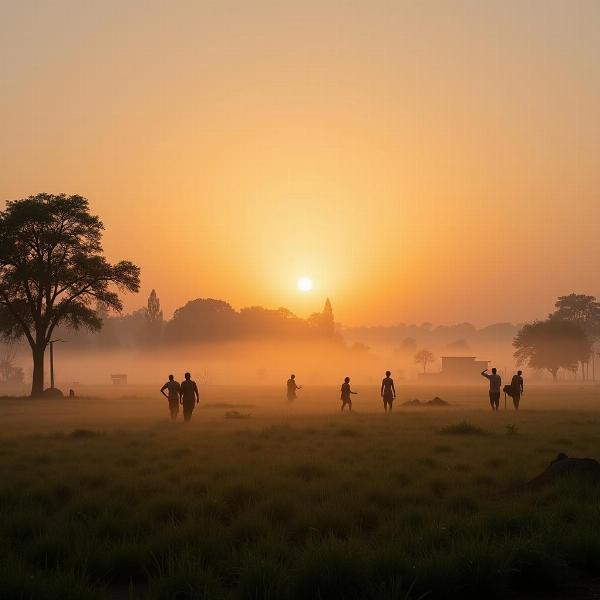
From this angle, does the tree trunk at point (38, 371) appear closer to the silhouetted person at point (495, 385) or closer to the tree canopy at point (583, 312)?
the silhouetted person at point (495, 385)

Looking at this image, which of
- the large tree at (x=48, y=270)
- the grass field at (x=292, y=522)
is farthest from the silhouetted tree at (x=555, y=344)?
the grass field at (x=292, y=522)

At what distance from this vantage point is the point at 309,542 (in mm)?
8883

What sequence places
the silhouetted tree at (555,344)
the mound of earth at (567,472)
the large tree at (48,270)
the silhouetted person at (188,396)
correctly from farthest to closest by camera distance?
the silhouetted tree at (555,344) < the large tree at (48,270) < the silhouetted person at (188,396) < the mound of earth at (567,472)

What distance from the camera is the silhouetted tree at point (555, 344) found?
13400 centimetres

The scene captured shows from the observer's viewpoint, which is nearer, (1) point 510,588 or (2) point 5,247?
(1) point 510,588

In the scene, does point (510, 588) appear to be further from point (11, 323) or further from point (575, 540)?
point (11, 323)

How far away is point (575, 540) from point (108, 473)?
32.5 ft

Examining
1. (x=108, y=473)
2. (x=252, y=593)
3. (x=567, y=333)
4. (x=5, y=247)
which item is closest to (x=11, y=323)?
(x=5, y=247)

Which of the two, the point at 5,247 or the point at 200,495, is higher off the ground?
the point at 5,247

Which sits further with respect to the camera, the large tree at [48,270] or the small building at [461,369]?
the small building at [461,369]

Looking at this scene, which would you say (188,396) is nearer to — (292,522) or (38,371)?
(292,522)

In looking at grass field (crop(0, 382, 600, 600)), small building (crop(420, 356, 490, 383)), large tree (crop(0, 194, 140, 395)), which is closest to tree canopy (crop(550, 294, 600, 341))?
small building (crop(420, 356, 490, 383))

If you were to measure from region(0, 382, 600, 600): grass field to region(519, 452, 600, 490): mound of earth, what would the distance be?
0.60 metres

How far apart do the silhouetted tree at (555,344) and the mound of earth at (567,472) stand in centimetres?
12692
